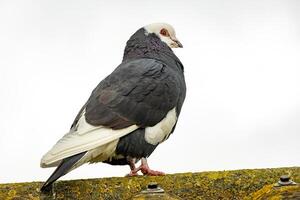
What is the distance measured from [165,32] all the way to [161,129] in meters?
2.34

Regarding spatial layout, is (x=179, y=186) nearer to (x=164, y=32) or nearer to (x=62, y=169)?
(x=62, y=169)

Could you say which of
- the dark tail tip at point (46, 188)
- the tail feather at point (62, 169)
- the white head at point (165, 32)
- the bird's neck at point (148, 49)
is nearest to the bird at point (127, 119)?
the tail feather at point (62, 169)

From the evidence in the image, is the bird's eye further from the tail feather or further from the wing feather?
the tail feather

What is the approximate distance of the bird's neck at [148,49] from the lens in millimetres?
8247

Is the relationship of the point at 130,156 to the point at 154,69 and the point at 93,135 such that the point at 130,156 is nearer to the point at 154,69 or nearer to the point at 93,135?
the point at 93,135

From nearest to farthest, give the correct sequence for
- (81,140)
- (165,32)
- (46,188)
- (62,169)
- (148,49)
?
1. (46,188)
2. (62,169)
3. (81,140)
4. (148,49)
5. (165,32)

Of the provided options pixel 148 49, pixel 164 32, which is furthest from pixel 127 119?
pixel 164 32

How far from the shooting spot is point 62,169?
5.40 m

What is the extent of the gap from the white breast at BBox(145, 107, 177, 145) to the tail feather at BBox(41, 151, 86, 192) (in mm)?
1137

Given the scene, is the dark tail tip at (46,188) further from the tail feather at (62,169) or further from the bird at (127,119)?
the bird at (127,119)

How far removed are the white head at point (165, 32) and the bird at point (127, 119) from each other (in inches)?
36.5

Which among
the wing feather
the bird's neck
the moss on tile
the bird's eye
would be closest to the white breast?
the wing feather

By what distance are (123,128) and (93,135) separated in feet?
1.41

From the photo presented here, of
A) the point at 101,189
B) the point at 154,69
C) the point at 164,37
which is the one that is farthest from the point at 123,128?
the point at 164,37
